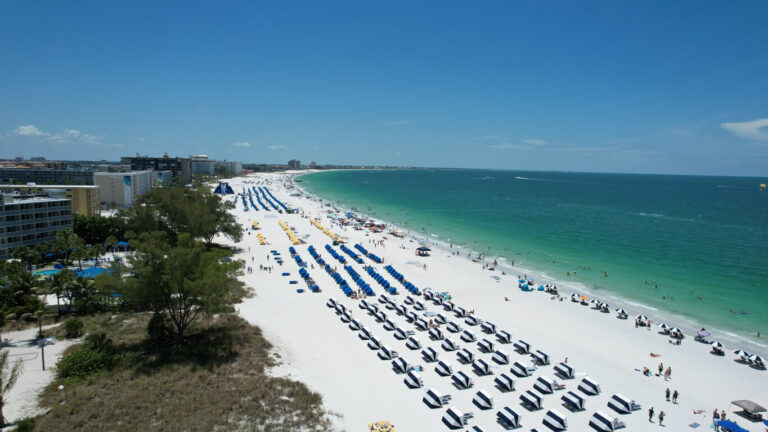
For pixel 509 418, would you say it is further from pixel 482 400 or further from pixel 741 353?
pixel 741 353

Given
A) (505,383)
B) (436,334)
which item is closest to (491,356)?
(505,383)

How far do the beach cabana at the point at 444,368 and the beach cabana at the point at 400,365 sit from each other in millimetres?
1624

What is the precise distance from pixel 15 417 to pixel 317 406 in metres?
12.1

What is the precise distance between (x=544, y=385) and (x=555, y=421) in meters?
2.79

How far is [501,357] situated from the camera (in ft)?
71.4

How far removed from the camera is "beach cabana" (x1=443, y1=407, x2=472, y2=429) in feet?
52.5

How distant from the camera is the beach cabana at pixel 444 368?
66.5ft

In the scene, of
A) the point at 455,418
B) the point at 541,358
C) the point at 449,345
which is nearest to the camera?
the point at 455,418

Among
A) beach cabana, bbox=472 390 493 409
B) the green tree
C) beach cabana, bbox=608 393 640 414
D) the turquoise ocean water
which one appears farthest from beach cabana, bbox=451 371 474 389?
the turquoise ocean water

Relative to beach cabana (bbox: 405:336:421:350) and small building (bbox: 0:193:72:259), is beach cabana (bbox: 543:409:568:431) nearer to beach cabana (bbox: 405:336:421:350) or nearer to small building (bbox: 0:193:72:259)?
beach cabana (bbox: 405:336:421:350)

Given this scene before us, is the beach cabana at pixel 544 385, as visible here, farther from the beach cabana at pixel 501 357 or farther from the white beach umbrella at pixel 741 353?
the white beach umbrella at pixel 741 353

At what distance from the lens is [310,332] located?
82.6ft

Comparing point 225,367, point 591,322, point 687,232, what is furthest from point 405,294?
point 687,232

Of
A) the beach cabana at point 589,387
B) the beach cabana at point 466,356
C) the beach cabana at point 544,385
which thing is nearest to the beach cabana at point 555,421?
the beach cabana at point 544,385
